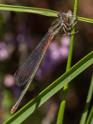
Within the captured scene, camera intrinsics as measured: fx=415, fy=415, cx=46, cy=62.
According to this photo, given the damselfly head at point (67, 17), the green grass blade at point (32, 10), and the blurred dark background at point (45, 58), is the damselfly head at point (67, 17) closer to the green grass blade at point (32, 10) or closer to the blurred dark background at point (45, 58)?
the green grass blade at point (32, 10)

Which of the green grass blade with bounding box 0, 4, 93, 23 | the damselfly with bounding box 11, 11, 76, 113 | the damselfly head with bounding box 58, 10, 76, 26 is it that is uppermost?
the green grass blade with bounding box 0, 4, 93, 23

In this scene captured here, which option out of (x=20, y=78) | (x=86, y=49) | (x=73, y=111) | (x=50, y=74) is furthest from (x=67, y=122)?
(x=20, y=78)

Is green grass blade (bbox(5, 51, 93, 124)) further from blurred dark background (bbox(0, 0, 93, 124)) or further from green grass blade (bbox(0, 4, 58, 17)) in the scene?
blurred dark background (bbox(0, 0, 93, 124))

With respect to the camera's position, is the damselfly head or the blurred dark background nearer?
the damselfly head

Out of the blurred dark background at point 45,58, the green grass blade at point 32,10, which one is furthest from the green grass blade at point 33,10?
the blurred dark background at point 45,58

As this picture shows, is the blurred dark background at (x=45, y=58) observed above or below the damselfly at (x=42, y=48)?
below

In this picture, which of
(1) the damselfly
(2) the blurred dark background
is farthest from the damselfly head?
(2) the blurred dark background

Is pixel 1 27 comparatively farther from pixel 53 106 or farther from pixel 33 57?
pixel 33 57
